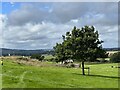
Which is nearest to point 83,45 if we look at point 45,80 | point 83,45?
point 83,45

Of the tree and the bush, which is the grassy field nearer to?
the tree

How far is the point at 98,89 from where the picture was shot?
3691 centimetres

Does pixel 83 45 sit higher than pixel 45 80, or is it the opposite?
pixel 83 45

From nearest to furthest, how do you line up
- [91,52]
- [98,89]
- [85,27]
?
[98,89], [91,52], [85,27]

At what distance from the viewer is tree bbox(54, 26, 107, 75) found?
203 ft

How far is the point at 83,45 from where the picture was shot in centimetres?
6294

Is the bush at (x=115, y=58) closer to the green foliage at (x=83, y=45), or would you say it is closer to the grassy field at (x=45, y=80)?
the green foliage at (x=83, y=45)

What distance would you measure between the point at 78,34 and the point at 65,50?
4.34 meters

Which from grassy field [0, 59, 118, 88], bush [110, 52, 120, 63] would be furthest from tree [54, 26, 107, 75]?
bush [110, 52, 120, 63]

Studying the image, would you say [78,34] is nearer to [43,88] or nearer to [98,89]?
[98,89]

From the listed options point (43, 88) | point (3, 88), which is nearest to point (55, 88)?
point (43, 88)

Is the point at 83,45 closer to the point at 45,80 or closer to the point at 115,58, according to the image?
the point at 45,80

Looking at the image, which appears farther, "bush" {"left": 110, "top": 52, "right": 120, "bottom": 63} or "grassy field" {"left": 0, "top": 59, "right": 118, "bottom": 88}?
"bush" {"left": 110, "top": 52, "right": 120, "bottom": 63}

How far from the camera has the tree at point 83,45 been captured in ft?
203
